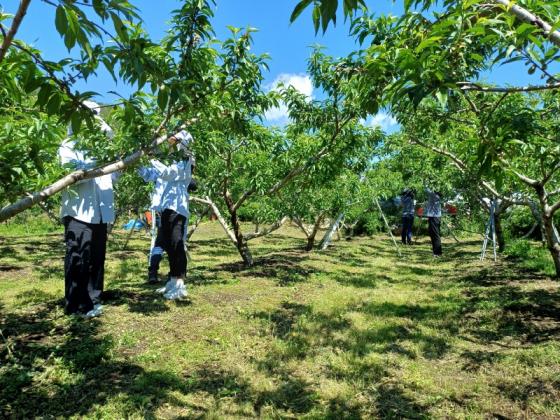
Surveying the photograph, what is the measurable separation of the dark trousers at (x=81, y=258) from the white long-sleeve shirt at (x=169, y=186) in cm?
78

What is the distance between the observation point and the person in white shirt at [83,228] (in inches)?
169

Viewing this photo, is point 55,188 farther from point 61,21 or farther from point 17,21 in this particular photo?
point 61,21

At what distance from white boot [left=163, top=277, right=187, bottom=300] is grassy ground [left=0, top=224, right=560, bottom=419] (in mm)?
168

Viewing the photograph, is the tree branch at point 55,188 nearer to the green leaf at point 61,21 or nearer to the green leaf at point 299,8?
the green leaf at point 61,21

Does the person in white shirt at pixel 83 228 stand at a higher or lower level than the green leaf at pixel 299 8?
lower

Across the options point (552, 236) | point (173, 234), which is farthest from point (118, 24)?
point (552, 236)

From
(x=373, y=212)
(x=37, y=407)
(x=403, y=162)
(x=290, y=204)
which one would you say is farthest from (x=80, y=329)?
(x=373, y=212)

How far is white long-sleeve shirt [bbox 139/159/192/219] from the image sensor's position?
5.07m

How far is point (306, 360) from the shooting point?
3.75m

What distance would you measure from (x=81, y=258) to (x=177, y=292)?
136cm

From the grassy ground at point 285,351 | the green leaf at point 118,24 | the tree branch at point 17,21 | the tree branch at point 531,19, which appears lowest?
the grassy ground at point 285,351

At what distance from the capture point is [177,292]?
5340 mm

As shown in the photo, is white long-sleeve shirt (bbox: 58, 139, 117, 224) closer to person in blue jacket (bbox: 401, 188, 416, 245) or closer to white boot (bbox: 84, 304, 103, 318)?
white boot (bbox: 84, 304, 103, 318)

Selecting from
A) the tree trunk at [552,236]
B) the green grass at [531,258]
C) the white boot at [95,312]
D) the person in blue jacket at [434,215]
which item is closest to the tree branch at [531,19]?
the tree trunk at [552,236]
